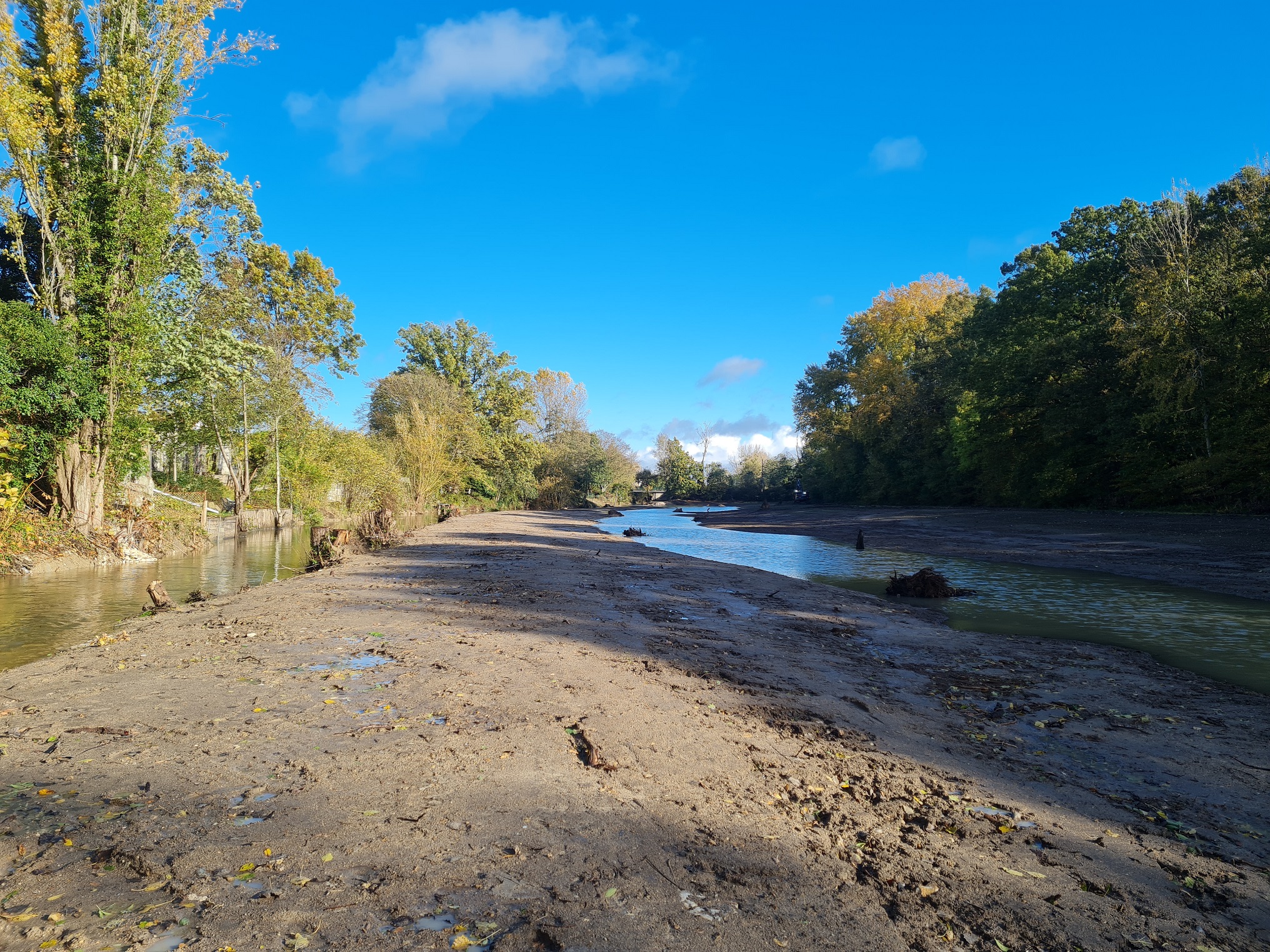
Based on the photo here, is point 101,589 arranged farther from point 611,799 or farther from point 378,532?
point 611,799

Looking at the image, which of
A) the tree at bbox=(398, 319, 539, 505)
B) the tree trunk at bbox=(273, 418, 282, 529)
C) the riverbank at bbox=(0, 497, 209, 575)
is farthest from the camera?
the tree at bbox=(398, 319, 539, 505)

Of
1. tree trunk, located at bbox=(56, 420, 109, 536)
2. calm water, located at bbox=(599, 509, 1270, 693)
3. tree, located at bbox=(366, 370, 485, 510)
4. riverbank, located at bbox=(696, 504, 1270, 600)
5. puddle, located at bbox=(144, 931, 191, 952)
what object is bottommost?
calm water, located at bbox=(599, 509, 1270, 693)

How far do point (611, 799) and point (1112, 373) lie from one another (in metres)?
36.1

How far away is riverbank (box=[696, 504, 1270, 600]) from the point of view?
14453 millimetres

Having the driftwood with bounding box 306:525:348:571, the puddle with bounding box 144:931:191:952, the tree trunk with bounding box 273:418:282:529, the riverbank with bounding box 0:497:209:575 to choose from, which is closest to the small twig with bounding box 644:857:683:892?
the puddle with bounding box 144:931:191:952

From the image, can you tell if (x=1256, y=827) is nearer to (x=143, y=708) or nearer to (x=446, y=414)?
(x=143, y=708)

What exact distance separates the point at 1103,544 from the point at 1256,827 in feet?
64.3

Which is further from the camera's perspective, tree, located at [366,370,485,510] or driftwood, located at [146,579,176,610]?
tree, located at [366,370,485,510]

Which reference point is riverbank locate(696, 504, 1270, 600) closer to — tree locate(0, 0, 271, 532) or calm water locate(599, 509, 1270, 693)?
calm water locate(599, 509, 1270, 693)

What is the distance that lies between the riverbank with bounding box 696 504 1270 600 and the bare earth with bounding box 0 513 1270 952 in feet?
33.4

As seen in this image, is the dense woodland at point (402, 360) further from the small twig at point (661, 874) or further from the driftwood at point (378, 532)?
the small twig at point (661, 874)

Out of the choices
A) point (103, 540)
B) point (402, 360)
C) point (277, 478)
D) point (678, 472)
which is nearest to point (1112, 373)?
point (103, 540)

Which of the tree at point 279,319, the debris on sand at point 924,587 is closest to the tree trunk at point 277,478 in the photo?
the tree at point 279,319

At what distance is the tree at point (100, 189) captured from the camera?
16750mm
